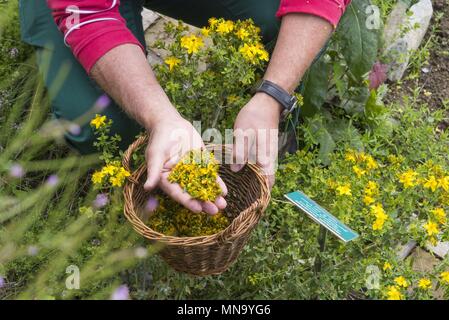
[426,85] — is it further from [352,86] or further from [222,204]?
[222,204]

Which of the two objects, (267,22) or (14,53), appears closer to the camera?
(267,22)

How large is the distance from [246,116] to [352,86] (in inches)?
34.8

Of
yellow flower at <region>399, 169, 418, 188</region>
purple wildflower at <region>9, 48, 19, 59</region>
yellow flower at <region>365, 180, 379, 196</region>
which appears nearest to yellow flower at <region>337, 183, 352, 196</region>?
yellow flower at <region>365, 180, 379, 196</region>

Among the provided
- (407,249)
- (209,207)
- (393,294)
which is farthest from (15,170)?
(407,249)

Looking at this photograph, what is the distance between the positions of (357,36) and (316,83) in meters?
0.22

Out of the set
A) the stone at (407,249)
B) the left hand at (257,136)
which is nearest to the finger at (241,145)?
the left hand at (257,136)

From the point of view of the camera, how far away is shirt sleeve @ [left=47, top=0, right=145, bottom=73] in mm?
1574

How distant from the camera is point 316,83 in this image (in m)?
2.08

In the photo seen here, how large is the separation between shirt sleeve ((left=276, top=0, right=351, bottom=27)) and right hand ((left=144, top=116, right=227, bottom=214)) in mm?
484

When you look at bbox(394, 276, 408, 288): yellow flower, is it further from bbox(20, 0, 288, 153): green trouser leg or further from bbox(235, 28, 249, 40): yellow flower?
bbox(20, 0, 288, 153): green trouser leg

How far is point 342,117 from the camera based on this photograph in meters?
2.45

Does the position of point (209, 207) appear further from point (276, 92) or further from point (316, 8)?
point (316, 8)

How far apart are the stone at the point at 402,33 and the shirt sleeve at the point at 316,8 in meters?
0.94

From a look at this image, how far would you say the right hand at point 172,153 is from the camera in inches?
54.1
